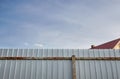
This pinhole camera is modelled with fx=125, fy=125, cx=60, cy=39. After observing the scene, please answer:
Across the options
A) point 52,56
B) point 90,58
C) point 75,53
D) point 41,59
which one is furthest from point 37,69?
point 90,58

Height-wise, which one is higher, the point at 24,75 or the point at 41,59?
the point at 41,59

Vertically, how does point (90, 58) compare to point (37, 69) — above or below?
above

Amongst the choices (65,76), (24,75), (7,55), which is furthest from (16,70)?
(65,76)

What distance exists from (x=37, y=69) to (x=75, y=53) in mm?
1710

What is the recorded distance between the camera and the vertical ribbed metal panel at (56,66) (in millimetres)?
5043

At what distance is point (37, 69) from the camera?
5113 millimetres

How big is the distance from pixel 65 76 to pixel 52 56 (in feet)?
3.17

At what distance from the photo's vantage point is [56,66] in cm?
517

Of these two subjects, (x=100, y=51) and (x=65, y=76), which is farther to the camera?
(x=100, y=51)

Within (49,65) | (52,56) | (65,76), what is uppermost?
(52,56)

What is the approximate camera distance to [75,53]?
17.4 feet

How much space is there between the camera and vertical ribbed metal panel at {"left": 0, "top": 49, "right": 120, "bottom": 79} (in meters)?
5.04

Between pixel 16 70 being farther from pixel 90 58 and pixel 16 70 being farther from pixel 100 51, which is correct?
pixel 100 51

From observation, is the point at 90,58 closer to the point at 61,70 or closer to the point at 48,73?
the point at 61,70
